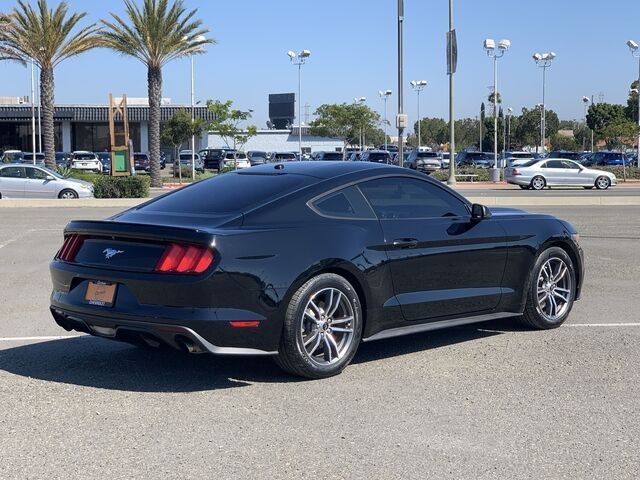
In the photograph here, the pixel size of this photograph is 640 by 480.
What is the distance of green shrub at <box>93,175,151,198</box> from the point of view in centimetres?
2731

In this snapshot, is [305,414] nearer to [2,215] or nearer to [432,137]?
[2,215]

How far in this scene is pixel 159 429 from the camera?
16.5 feet

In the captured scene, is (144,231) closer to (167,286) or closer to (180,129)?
(167,286)

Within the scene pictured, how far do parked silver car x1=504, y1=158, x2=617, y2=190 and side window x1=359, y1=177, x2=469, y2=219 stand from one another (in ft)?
109

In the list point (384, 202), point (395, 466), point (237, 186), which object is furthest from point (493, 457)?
point (237, 186)

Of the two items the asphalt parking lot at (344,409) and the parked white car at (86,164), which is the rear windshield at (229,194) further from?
the parked white car at (86,164)

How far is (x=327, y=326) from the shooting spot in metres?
6.09

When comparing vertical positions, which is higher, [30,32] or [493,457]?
[30,32]

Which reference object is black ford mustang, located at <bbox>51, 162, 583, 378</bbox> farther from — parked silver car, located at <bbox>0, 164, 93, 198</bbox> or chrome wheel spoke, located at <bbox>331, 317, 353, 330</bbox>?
parked silver car, located at <bbox>0, 164, 93, 198</bbox>

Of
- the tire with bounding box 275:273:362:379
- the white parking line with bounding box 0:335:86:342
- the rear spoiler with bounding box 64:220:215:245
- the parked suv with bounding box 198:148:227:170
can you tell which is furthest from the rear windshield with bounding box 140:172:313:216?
the parked suv with bounding box 198:148:227:170

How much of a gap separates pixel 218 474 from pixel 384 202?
9.84ft

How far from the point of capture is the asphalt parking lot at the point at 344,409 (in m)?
4.50

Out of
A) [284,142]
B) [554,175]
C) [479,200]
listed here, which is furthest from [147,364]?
[284,142]

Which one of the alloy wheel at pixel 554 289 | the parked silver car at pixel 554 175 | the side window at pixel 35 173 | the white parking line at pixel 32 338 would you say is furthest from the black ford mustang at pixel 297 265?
the parked silver car at pixel 554 175
